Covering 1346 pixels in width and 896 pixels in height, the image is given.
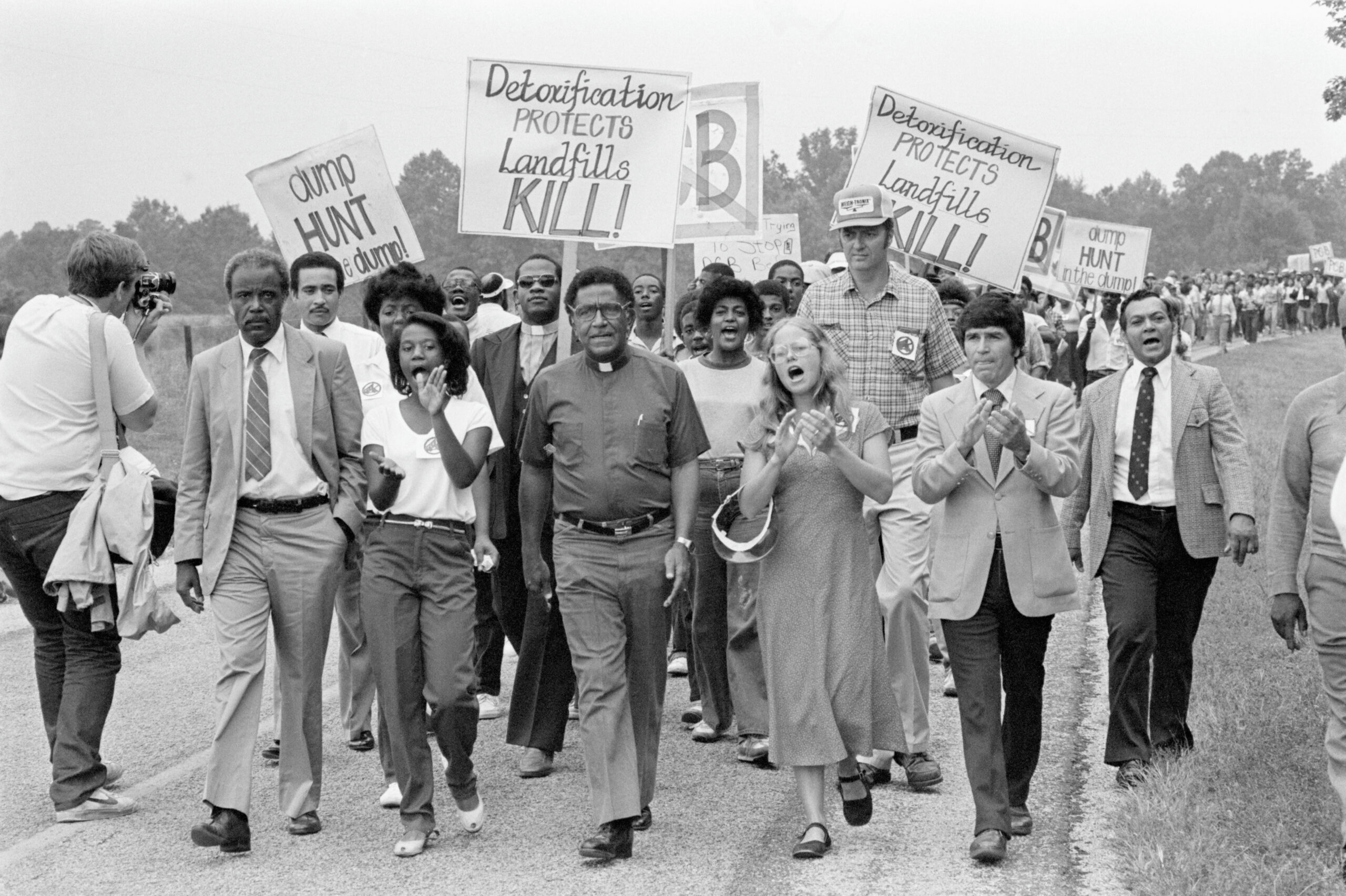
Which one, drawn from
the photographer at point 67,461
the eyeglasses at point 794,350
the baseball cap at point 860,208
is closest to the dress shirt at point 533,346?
the baseball cap at point 860,208

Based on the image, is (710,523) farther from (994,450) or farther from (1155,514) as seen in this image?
(1155,514)

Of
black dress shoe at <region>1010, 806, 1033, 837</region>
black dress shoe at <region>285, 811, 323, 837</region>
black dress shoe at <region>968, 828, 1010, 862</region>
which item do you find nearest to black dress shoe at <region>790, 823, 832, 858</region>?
black dress shoe at <region>968, 828, 1010, 862</region>

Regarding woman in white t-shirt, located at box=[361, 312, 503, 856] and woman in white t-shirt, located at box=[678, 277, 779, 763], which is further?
woman in white t-shirt, located at box=[678, 277, 779, 763]

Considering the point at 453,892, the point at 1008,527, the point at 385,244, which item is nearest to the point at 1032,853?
the point at 1008,527

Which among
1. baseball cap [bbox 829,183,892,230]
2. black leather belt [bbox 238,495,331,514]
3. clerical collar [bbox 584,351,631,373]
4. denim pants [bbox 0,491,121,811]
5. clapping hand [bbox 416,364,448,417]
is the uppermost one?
baseball cap [bbox 829,183,892,230]

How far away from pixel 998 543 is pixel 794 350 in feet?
3.45

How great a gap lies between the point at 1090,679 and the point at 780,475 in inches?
139

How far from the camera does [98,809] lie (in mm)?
6410

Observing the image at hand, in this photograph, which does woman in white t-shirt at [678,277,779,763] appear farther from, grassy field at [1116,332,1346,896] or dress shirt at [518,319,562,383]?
grassy field at [1116,332,1346,896]

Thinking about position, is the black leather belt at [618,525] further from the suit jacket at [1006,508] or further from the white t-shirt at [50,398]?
the white t-shirt at [50,398]

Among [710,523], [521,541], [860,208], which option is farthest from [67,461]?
[860,208]

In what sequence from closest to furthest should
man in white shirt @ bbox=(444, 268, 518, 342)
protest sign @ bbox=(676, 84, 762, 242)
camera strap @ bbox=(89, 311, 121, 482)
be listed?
camera strap @ bbox=(89, 311, 121, 482) < man in white shirt @ bbox=(444, 268, 518, 342) < protest sign @ bbox=(676, 84, 762, 242)

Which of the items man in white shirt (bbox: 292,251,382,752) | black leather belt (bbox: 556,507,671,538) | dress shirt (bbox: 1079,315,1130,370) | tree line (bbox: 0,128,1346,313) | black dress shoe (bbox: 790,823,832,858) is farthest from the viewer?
A: tree line (bbox: 0,128,1346,313)

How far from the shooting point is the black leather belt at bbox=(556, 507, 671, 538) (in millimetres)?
6195
